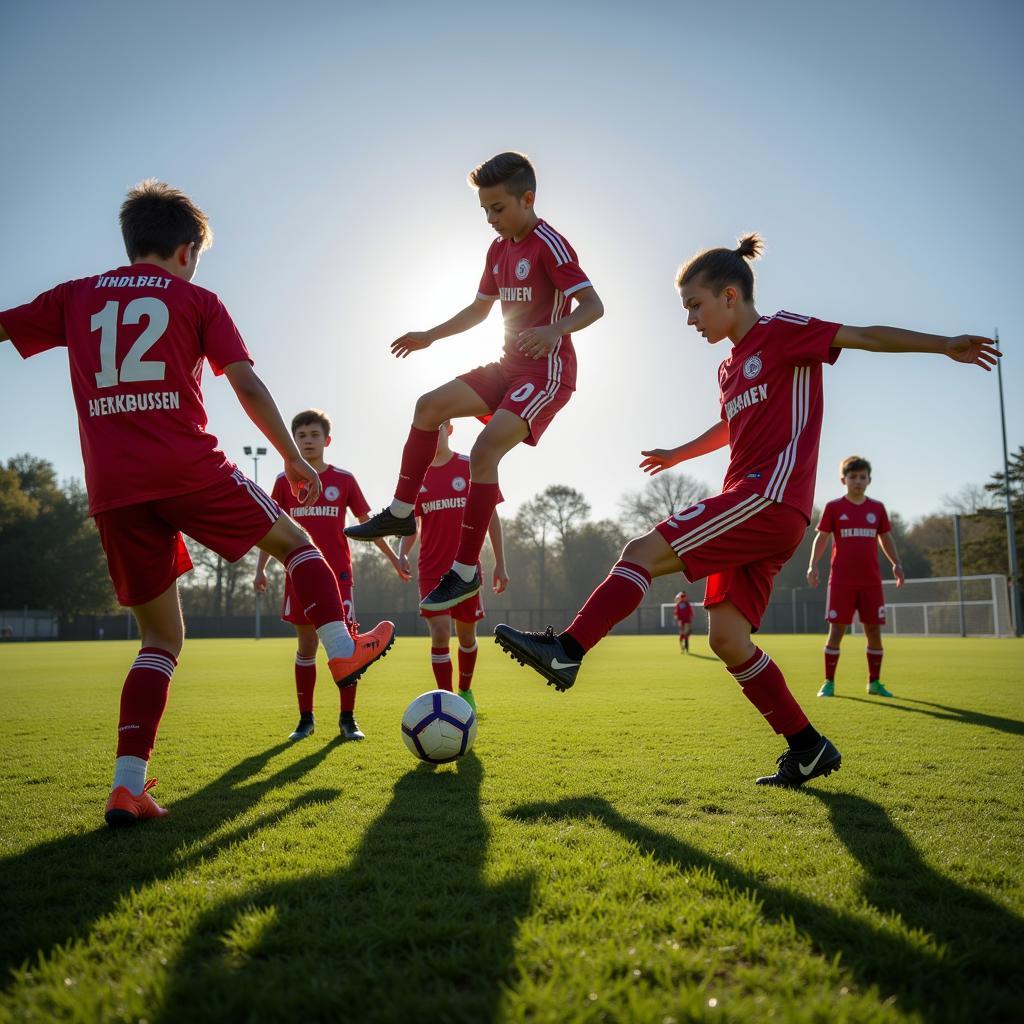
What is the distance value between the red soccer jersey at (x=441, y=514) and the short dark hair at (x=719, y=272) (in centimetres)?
401

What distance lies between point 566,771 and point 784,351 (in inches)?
102

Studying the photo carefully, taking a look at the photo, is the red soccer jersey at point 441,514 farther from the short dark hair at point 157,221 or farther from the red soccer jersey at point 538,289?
the short dark hair at point 157,221

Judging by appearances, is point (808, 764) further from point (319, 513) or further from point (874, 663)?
point (874, 663)

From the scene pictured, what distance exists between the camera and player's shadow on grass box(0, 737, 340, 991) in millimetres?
2138

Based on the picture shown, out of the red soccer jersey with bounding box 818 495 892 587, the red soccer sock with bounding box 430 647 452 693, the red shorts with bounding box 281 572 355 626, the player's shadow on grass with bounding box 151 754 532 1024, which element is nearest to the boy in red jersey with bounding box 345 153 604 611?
the player's shadow on grass with bounding box 151 754 532 1024

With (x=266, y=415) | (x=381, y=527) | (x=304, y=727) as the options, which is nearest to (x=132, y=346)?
(x=266, y=415)

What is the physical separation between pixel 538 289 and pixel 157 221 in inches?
77.7

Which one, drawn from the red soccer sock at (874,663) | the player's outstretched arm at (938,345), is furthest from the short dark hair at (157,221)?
the red soccer sock at (874,663)

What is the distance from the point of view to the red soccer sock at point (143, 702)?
11.7 ft

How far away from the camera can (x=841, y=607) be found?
9664 millimetres

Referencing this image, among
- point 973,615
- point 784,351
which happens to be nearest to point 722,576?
point 784,351

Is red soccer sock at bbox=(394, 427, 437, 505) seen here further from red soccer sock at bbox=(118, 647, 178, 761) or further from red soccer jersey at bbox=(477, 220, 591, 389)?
red soccer sock at bbox=(118, 647, 178, 761)

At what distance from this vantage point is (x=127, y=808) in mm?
3408

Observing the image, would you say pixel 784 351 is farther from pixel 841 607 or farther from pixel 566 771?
pixel 841 607
